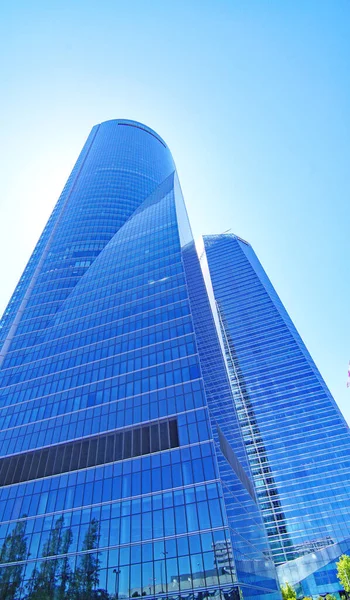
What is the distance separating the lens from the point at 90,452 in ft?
176

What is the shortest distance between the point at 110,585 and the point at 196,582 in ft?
32.3

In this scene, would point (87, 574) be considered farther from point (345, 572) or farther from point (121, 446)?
point (345, 572)

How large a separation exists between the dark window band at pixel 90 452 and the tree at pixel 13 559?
7.57 m

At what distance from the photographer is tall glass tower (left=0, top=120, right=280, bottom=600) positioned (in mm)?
40406

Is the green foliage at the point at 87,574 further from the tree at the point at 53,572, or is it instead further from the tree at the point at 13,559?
the tree at the point at 13,559

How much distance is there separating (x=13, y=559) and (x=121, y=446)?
59.2 ft

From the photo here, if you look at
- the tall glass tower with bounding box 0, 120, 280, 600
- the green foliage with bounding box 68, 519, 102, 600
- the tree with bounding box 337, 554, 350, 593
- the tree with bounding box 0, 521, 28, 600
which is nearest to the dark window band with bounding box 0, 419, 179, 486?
the tall glass tower with bounding box 0, 120, 280, 600

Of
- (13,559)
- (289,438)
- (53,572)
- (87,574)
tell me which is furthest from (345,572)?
→ (13,559)

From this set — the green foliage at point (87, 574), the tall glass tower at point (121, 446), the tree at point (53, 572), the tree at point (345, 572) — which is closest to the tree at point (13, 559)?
the tall glass tower at point (121, 446)

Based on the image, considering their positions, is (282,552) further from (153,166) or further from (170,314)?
(153,166)

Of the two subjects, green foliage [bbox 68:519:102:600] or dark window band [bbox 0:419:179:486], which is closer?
green foliage [bbox 68:519:102:600]

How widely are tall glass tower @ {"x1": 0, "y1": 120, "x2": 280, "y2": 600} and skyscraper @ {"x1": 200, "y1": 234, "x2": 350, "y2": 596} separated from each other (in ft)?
109

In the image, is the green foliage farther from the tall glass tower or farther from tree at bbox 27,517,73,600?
tree at bbox 27,517,73,600

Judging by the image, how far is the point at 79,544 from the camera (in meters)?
44.5
